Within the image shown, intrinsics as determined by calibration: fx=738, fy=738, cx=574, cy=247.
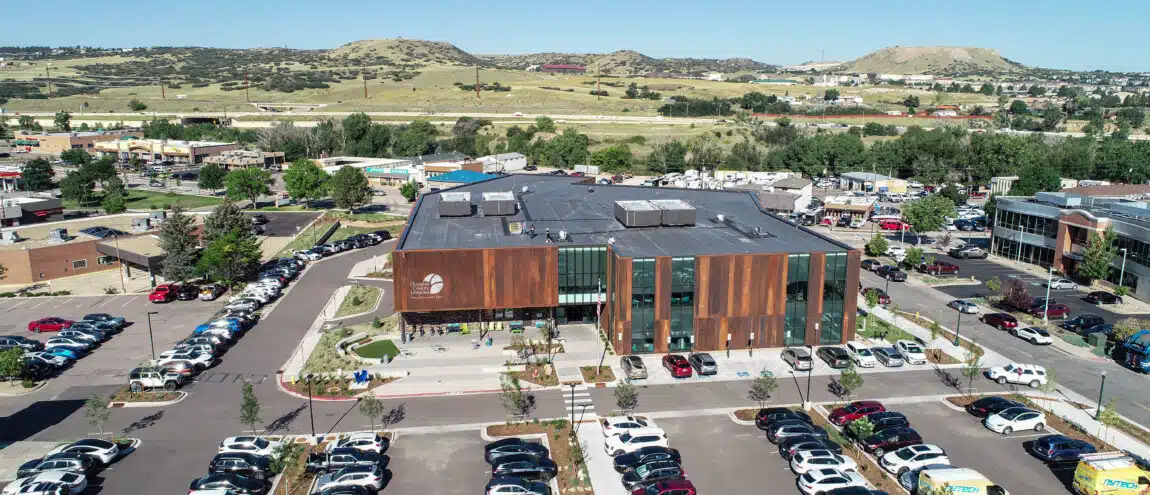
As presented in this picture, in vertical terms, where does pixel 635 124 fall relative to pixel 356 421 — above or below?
above

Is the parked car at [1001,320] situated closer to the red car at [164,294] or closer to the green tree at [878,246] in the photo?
the green tree at [878,246]

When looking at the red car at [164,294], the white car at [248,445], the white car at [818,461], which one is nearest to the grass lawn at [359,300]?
the red car at [164,294]

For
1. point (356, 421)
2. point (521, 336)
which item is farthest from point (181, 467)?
point (521, 336)

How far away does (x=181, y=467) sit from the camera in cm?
2775

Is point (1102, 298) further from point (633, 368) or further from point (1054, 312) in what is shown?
point (633, 368)

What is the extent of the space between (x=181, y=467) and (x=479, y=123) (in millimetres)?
120631

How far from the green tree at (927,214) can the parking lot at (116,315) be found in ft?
188

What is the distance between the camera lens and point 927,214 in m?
66.1

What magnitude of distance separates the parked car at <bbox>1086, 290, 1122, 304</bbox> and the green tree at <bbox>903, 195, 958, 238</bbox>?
17.6 m

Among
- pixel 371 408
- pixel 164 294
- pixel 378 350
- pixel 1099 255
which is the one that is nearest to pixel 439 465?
pixel 371 408

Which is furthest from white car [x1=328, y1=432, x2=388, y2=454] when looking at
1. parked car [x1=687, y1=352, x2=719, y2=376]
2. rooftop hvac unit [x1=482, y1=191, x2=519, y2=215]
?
rooftop hvac unit [x1=482, y1=191, x2=519, y2=215]

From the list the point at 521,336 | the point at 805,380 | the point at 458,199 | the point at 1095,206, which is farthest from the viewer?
the point at 1095,206

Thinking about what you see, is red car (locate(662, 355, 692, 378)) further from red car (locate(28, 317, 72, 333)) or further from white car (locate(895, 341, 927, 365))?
red car (locate(28, 317, 72, 333))

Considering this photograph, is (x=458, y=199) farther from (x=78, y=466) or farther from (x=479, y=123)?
(x=479, y=123)
